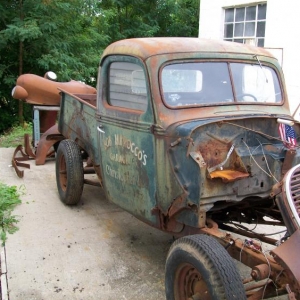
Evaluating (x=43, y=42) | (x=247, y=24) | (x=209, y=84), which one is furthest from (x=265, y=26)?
(x=209, y=84)

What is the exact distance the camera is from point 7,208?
17.6 ft

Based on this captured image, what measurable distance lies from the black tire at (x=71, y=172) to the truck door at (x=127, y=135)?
73 centimetres

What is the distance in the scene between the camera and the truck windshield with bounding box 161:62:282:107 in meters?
3.79

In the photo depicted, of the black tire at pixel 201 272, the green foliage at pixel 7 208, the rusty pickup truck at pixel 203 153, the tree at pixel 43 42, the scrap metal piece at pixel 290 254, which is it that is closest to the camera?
the scrap metal piece at pixel 290 254

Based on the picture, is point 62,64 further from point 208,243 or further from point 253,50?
point 208,243

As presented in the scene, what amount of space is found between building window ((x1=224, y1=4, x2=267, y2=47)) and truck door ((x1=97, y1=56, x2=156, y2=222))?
266 inches

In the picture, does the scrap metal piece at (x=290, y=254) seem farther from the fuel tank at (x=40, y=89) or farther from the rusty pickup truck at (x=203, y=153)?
the fuel tank at (x=40, y=89)

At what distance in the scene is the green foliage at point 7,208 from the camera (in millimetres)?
4764

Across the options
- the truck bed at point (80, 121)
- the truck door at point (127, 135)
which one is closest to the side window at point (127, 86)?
the truck door at point (127, 135)

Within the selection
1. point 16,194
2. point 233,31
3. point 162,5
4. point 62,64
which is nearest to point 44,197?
point 16,194

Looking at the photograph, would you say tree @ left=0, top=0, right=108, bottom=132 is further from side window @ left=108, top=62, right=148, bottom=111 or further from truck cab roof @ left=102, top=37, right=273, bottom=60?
truck cab roof @ left=102, top=37, right=273, bottom=60

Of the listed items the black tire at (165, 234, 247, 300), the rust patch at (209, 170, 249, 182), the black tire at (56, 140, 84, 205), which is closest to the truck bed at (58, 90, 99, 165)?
the black tire at (56, 140, 84, 205)

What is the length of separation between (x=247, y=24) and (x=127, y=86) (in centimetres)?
727

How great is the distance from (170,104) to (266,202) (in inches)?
49.3
